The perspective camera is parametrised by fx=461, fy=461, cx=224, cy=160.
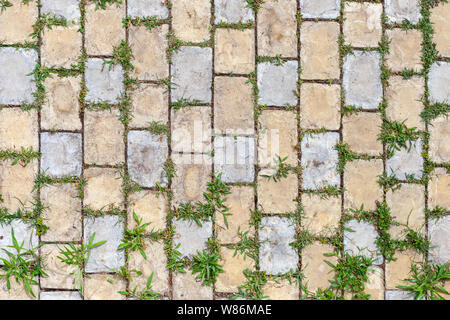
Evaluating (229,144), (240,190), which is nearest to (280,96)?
(229,144)

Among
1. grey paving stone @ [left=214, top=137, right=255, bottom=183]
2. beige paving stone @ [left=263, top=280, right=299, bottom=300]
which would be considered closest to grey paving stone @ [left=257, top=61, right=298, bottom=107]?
grey paving stone @ [left=214, top=137, right=255, bottom=183]

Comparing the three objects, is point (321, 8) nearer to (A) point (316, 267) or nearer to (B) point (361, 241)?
(B) point (361, 241)

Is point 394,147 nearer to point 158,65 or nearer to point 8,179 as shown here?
point 158,65

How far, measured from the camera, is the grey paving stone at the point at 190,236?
11.7ft

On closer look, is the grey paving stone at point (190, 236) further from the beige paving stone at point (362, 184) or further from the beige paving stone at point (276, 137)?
the beige paving stone at point (362, 184)

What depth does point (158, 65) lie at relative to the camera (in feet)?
11.8

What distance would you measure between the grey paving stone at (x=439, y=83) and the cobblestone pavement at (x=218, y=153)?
2 centimetres

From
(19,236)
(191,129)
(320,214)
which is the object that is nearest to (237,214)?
(320,214)

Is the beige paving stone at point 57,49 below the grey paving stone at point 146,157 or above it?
A: above

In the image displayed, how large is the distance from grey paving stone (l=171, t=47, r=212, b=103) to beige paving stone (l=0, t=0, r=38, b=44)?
115cm

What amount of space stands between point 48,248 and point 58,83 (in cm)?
128

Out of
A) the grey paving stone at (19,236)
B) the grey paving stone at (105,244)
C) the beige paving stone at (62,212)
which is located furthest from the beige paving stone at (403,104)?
the grey paving stone at (19,236)

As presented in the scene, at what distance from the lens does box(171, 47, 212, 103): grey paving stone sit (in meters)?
3.60

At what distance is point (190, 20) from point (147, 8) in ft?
1.15
